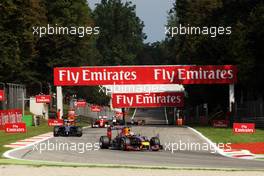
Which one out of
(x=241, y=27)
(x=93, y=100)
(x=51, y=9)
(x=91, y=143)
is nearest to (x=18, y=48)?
(x=51, y=9)

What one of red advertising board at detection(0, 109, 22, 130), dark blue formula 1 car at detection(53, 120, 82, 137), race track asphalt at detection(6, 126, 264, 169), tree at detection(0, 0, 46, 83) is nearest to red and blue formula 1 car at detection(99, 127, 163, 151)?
race track asphalt at detection(6, 126, 264, 169)

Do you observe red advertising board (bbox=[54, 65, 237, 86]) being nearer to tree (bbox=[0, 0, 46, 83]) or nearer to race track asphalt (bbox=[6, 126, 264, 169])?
tree (bbox=[0, 0, 46, 83])

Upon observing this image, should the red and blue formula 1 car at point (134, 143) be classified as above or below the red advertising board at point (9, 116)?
below

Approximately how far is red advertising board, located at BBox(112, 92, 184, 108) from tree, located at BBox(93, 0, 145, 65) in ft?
307

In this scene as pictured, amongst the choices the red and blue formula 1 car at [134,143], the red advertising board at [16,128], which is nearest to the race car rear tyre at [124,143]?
the red and blue formula 1 car at [134,143]

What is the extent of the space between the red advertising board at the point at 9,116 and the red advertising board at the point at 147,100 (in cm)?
737

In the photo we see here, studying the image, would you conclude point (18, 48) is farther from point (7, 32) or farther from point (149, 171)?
point (149, 171)

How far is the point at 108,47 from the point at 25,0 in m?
84.0

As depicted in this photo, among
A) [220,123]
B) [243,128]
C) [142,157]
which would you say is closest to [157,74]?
[220,123]

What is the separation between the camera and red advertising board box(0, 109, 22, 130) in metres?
43.8

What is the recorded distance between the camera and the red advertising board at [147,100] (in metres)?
48.7

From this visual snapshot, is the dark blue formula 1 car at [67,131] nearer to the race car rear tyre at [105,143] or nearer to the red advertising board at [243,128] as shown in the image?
the race car rear tyre at [105,143]

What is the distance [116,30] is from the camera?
500ft

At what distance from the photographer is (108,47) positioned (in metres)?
151
